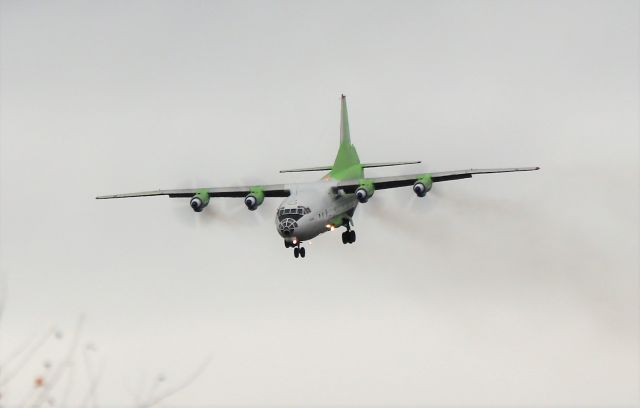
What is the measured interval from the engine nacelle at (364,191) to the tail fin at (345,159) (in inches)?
189

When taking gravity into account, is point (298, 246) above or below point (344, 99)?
below

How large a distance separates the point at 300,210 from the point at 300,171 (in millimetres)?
15788

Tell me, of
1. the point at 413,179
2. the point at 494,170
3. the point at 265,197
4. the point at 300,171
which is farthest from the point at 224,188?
the point at 494,170

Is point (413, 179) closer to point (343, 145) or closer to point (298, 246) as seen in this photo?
point (298, 246)

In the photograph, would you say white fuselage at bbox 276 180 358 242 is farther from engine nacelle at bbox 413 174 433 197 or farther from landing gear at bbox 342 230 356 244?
engine nacelle at bbox 413 174 433 197


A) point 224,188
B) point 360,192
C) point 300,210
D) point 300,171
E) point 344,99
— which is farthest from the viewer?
point 344,99

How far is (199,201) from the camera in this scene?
6731 centimetres

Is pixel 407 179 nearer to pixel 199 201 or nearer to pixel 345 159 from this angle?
pixel 345 159

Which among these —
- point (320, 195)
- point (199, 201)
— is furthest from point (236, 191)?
point (320, 195)

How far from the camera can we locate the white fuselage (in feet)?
193

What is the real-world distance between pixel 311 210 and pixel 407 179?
27.8ft

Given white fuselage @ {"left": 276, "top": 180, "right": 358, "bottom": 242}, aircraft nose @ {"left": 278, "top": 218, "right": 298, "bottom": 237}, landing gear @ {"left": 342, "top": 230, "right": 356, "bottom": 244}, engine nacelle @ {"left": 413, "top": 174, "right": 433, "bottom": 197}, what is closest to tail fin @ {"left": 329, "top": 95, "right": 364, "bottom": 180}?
white fuselage @ {"left": 276, "top": 180, "right": 358, "bottom": 242}

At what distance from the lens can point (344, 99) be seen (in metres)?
83.6

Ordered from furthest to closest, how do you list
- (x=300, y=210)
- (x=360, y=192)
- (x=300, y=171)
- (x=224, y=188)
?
(x=300, y=171)
(x=224, y=188)
(x=360, y=192)
(x=300, y=210)
